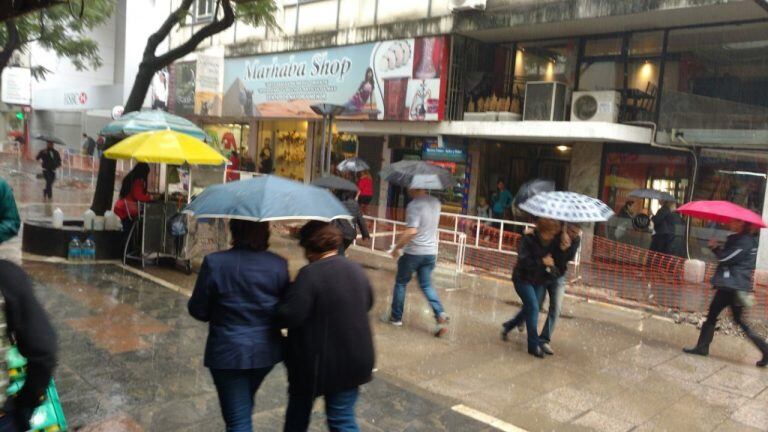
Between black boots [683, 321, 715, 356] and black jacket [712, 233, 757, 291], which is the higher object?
black jacket [712, 233, 757, 291]

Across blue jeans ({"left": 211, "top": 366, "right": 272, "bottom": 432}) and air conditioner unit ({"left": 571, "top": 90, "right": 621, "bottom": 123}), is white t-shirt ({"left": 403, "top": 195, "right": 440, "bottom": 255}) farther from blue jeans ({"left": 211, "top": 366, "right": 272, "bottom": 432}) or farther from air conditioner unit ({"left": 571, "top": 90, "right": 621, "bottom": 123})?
air conditioner unit ({"left": 571, "top": 90, "right": 621, "bottom": 123})

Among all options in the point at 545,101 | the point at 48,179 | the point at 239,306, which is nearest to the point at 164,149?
the point at 239,306

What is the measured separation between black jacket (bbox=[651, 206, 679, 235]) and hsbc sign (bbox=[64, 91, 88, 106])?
24.3 metres

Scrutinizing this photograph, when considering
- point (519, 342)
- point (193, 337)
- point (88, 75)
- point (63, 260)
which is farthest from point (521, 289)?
point (88, 75)

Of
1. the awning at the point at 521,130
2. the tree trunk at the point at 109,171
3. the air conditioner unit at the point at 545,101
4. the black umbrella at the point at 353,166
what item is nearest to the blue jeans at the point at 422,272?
the tree trunk at the point at 109,171

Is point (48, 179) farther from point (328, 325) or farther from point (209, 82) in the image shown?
point (328, 325)

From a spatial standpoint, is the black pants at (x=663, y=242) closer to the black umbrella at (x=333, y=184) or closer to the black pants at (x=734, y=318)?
the black pants at (x=734, y=318)

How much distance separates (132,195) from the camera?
9359mm

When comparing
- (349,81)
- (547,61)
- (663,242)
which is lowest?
(663,242)

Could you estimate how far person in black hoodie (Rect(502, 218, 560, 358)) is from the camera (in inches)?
243

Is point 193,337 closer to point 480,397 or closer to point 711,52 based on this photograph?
point 480,397

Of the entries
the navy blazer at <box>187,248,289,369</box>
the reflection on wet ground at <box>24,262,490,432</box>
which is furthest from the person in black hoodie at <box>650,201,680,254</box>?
the navy blazer at <box>187,248,289,369</box>

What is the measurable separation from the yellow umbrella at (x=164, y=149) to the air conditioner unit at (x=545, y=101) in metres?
7.47

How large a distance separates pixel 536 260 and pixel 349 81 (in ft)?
36.0
